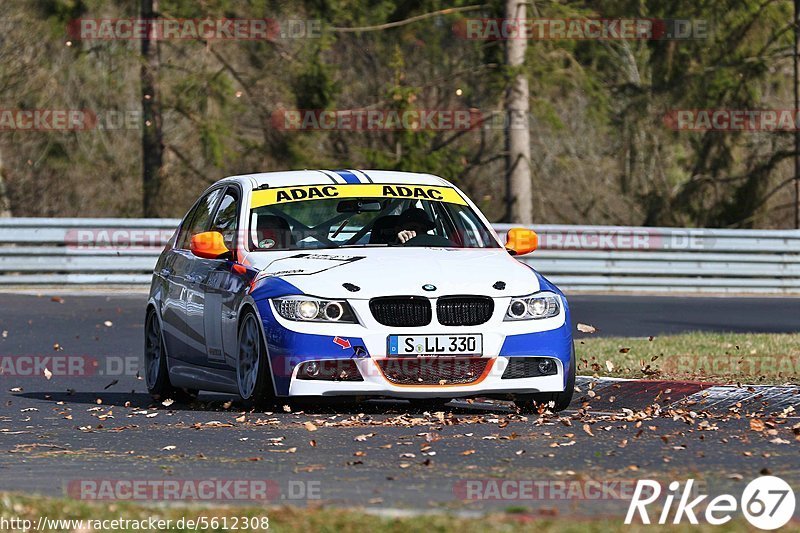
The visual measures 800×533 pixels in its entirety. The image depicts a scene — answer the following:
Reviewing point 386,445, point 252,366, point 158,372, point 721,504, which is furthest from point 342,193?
point 721,504

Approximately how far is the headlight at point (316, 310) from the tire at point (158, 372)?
220 centimetres

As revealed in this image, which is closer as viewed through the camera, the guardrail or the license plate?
the license plate

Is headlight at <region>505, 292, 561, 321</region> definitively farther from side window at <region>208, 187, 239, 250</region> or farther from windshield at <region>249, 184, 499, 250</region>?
side window at <region>208, 187, 239, 250</region>

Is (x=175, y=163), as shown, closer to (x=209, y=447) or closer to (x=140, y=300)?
(x=140, y=300)

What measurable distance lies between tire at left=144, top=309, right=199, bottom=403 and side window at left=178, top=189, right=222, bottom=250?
0.60 metres

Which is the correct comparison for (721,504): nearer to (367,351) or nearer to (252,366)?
(367,351)

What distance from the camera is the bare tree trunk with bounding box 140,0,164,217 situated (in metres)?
32.8

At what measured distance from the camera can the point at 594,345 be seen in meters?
14.7

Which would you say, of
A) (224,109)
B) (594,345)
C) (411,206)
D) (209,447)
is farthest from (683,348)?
(224,109)

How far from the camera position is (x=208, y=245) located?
10797 mm

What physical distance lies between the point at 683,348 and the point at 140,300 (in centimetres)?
1018

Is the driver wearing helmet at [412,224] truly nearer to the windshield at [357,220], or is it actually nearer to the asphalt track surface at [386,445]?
the windshield at [357,220]

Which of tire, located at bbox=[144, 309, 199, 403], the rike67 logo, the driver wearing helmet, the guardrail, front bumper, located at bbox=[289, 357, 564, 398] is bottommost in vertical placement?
the guardrail

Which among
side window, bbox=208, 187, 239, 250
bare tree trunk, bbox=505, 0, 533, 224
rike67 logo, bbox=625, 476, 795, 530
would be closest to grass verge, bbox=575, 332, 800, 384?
side window, bbox=208, 187, 239, 250
